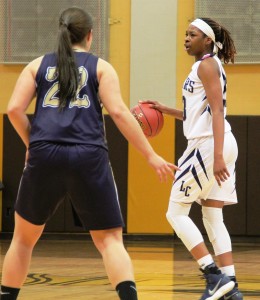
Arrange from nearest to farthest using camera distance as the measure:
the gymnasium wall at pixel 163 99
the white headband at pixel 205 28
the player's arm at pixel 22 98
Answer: the player's arm at pixel 22 98
the white headband at pixel 205 28
the gymnasium wall at pixel 163 99

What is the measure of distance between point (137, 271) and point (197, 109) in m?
2.67

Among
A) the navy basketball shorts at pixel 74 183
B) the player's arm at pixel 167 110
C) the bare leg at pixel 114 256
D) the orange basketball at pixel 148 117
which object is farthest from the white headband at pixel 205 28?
the bare leg at pixel 114 256

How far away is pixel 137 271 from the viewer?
7.85m

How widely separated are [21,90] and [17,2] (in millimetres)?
8495

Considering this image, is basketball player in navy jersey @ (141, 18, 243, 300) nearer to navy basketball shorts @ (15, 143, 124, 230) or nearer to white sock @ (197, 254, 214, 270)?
white sock @ (197, 254, 214, 270)

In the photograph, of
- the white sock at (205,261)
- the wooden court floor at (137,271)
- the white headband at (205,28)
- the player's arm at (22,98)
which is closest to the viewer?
the player's arm at (22,98)

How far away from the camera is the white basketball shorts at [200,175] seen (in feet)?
18.2

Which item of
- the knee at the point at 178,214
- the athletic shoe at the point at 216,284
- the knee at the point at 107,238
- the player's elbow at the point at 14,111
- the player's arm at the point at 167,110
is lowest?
the athletic shoe at the point at 216,284

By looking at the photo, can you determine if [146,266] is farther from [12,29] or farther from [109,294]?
[12,29]

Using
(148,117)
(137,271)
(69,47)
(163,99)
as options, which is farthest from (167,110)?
(163,99)

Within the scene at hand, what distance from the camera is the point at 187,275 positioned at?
7.46m

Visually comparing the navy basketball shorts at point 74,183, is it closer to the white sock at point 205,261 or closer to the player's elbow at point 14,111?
the player's elbow at point 14,111

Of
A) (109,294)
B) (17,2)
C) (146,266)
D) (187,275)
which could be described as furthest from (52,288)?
(17,2)

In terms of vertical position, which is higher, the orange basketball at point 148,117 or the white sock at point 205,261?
the orange basketball at point 148,117
